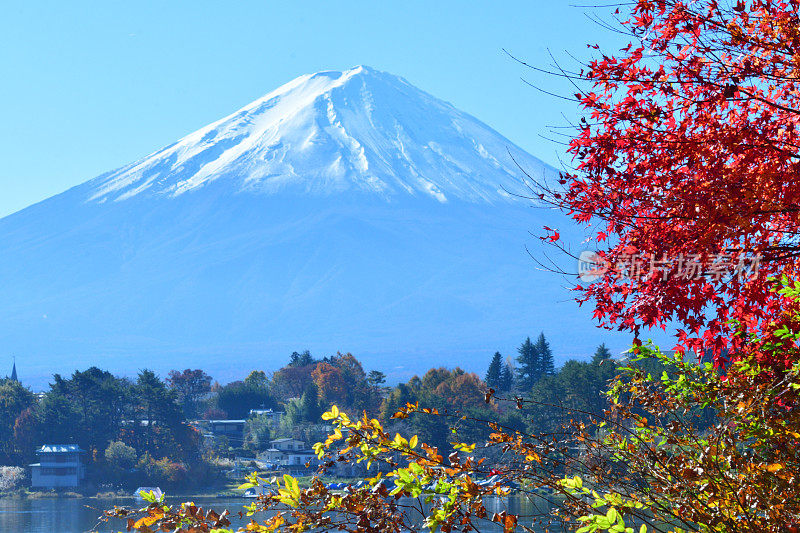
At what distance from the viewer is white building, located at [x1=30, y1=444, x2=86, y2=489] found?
182ft

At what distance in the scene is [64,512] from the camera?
49844 millimetres

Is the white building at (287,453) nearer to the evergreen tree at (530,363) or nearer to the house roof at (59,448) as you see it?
the house roof at (59,448)

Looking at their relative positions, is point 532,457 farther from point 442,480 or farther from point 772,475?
point 772,475

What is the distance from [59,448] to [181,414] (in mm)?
7763

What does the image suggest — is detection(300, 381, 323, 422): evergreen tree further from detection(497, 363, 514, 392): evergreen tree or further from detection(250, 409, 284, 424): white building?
detection(497, 363, 514, 392): evergreen tree

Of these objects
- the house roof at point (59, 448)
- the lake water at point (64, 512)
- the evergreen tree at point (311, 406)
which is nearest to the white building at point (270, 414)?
the evergreen tree at point (311, 406)

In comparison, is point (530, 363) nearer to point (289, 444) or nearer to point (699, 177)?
point (289, 444)

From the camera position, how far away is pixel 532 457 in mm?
4320

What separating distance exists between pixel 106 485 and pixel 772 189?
56.9 meters

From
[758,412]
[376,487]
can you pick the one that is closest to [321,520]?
[376,487]

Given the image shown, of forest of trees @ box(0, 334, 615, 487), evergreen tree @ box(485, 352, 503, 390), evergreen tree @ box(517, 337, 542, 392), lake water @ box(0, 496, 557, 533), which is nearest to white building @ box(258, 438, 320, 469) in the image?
forest of trees @ box(0, 334, 615, 487)

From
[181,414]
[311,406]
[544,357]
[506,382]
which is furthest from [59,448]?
[544,357]

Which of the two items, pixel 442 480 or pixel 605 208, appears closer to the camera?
pixel 442 480

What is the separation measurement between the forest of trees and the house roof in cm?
155
